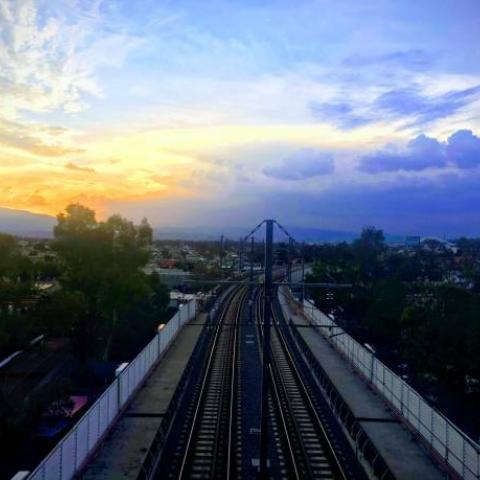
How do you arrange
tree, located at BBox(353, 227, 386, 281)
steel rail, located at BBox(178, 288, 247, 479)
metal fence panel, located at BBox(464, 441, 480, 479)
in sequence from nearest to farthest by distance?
metal fence panel, located at BBox(464, 441, 480, 479) → steel rail, located at BBox(178, 288, 247, 479) → tree, located at BBox(353, 227, 386, 281)

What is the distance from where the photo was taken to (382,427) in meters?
12.6

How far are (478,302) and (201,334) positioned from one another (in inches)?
451

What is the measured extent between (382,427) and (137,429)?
5.30 metres

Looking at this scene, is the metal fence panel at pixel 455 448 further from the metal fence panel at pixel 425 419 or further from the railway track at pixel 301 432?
the railway track at pixel 301 432

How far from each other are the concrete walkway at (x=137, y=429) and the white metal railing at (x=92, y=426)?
24 centimetres

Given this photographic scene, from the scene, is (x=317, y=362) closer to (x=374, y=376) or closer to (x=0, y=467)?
(x=374, y=376)

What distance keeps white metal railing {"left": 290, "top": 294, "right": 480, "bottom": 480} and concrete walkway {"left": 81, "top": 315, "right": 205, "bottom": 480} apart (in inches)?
213

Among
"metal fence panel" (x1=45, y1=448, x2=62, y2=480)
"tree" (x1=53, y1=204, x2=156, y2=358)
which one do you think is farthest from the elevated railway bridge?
"tree" (x1=53, y1=204, x2=156, y2=358)

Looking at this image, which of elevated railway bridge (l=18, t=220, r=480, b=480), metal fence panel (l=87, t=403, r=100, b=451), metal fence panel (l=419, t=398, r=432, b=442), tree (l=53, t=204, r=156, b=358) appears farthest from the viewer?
tree (l=53, t=204, r=156, b=358)

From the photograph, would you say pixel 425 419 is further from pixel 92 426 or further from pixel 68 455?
pixel 68 455

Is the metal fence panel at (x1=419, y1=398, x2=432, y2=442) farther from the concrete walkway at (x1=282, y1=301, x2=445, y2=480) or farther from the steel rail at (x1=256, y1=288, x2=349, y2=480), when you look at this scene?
the steel rail at (x1=256, y1=288, x2=349, y2=480)

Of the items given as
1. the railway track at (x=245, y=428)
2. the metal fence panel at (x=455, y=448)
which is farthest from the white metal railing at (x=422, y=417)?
the railway track at (x=245, y=428)

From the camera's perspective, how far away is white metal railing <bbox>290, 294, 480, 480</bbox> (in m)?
9.33

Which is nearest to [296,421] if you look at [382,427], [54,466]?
[382,427]
